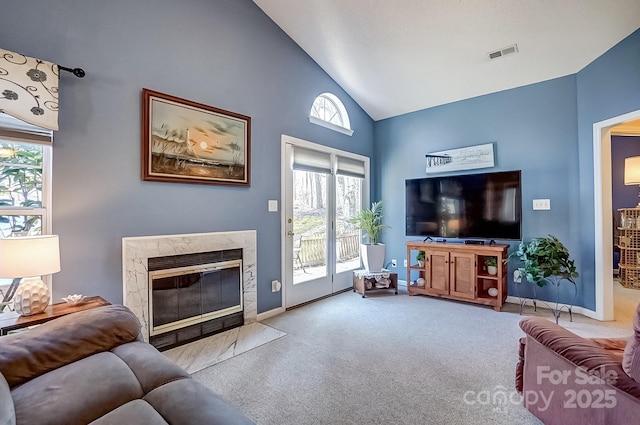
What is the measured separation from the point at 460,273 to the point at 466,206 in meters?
0.88

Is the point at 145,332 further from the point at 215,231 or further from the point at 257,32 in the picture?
the point at 257,32

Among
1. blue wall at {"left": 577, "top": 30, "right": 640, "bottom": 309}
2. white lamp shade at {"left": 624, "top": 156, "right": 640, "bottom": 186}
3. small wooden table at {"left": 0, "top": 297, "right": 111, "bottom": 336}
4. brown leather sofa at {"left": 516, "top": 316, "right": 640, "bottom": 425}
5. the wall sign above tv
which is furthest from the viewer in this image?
white lamp shade at {"left": 624, "top": 156, "right": 640, "bottom": 186}

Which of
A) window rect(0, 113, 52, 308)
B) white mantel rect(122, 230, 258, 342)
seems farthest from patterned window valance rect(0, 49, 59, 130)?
white mantel rect(122, 230, 258, 342)

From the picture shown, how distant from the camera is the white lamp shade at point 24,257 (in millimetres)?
1629

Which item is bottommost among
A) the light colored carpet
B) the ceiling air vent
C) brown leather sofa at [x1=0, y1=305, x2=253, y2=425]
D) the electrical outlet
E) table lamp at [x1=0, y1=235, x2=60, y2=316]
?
the light colored carpet

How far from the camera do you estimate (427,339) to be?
8.90 ft

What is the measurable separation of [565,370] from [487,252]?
2.28 meters

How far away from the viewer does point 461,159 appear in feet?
13.6

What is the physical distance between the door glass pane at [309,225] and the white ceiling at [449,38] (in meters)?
1.58

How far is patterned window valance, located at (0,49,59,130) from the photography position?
5.92 ft

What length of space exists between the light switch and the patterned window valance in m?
4.75

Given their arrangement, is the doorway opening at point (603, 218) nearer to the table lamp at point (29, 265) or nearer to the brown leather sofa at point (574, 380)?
the brown leather sofa at point (574, 380)

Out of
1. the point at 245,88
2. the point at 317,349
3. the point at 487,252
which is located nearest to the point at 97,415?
the point at 317,349

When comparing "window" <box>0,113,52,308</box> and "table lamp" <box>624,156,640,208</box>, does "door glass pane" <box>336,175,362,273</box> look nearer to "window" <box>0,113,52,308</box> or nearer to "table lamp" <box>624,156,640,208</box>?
"window" <box>0,113,52,308</box>
